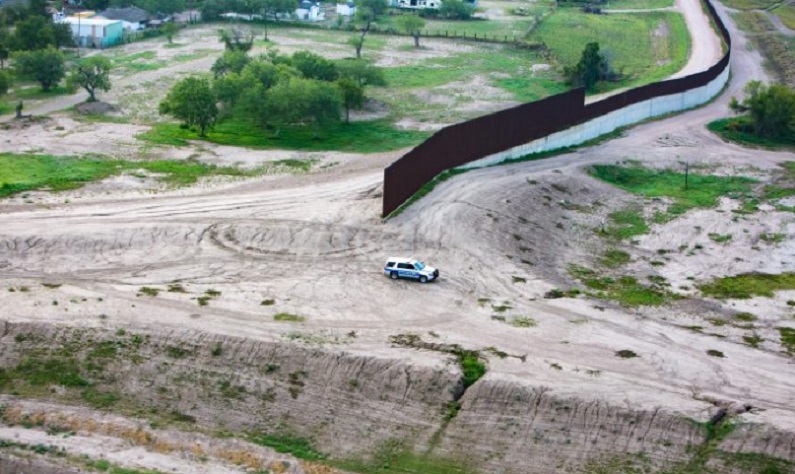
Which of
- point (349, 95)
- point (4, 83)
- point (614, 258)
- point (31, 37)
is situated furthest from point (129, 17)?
point (614, 258)

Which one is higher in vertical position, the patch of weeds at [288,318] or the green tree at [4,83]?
the green tree at [4,83]

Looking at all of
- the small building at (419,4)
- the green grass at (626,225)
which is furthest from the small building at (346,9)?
the green grass at (626,225)

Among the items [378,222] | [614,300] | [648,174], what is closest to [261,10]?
[648,174]

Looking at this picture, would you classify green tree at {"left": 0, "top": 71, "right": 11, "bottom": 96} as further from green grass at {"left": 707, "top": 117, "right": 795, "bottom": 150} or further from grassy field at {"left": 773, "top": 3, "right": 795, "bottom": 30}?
grassy field at {"left": 773, "top": 3, "right": 795, "bottom": 30}

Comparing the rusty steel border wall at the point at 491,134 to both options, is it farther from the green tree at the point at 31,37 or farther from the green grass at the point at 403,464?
the green tree at the point at 31,37

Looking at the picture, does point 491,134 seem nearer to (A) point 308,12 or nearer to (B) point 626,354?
(B) point 626,354
